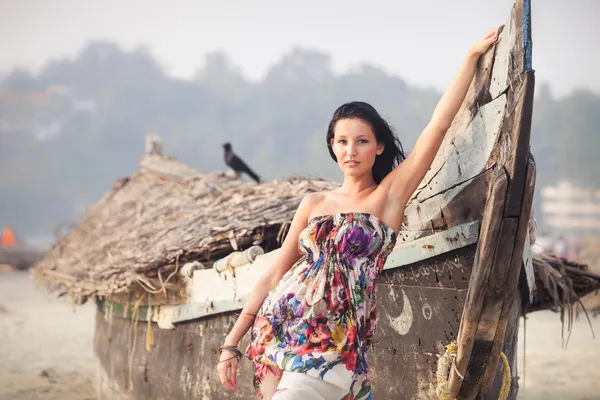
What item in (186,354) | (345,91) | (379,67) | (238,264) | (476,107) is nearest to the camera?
(476,107)

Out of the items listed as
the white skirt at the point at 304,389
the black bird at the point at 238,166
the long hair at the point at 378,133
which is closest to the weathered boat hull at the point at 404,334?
the long hair at the point at 378,133

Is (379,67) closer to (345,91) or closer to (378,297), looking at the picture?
(345,91)

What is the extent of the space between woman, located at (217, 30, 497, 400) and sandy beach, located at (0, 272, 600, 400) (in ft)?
7.98

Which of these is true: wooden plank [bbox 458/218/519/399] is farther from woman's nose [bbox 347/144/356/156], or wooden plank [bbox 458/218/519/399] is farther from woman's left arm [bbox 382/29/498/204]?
woman's nose [bbox 347/144/356/156]

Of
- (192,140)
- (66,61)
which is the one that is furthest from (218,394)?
A: (66,61)

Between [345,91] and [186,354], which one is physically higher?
[345,91]

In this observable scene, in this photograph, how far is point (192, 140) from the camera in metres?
86.3

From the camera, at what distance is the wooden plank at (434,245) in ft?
9.17

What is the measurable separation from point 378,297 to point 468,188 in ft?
2.74

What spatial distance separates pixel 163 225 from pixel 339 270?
3.70m

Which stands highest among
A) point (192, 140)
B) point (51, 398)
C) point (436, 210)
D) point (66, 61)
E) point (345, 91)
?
point (66, 61)

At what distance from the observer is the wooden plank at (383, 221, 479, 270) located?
2795 millimetres

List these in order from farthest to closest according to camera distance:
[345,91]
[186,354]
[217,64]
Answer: [217,64], [345,91], [186,354]

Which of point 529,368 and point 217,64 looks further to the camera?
point 217,64
